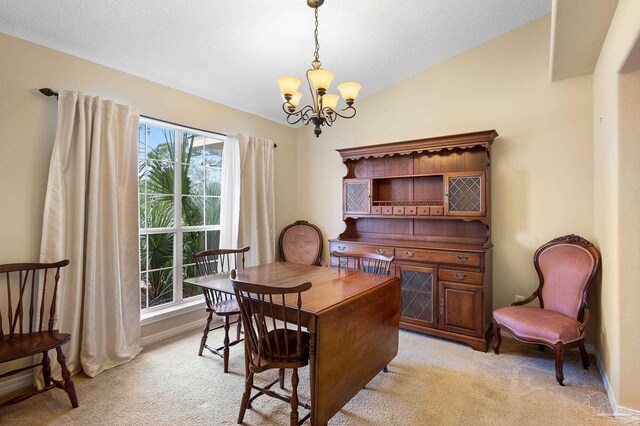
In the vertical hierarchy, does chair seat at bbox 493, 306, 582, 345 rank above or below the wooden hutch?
below

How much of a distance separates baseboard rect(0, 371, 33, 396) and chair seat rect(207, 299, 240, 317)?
4.35 ft

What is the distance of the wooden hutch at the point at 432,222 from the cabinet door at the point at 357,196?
12 millimetres

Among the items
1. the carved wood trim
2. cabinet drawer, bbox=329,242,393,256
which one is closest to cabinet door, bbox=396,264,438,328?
cabinet drawer, bbox=329,242,393,256

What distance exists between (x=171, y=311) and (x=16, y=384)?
1220 mm

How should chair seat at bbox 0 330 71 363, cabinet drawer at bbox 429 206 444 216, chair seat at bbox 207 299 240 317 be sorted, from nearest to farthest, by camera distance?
1. chair seat at bbox 0 330 71 363
2. chair seat at bbox 207 299 240 317
3. cabinet drawer at bbox 429 206 444 216

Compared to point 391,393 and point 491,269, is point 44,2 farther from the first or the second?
point 491,269

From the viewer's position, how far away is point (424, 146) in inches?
140

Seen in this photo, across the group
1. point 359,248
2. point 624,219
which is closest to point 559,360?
point 624,219

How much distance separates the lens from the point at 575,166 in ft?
9.98

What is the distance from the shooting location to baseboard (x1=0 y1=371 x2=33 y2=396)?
231 cm

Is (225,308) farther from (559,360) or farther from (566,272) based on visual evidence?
(566,272)

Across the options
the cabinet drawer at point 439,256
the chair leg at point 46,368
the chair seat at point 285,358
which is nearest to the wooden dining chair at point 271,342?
the chair seat at point 285,358

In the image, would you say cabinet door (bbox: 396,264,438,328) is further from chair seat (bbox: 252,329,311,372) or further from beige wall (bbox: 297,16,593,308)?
chair seat (bbox: 252,329,311,372)

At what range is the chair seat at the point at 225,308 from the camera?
2.68 m
